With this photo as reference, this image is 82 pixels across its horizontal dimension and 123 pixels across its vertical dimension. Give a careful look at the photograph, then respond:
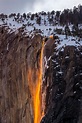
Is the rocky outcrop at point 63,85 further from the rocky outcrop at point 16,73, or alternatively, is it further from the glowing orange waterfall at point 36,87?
the rocky outcrop at point 16,73

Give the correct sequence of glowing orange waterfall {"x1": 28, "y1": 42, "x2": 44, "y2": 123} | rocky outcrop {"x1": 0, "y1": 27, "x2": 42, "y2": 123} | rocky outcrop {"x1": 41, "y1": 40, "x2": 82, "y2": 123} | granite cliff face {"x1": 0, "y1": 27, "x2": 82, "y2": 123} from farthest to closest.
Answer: rocky outcrop {"x1": 0, "y1": 27, "x2": 42, "y2": 123}
glowing orange waterfall {"x1": 28, "y1": 42, "x2": 44, "y2": 123}
granite cliff face {"x1": 0, "y1": 27, "x2": 82, "y2": 123}
rocky outcrop {"x1": 41, "y1": 40, "x2": 82, "y2": 123}

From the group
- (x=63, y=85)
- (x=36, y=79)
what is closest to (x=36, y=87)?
(x=36, y=79)

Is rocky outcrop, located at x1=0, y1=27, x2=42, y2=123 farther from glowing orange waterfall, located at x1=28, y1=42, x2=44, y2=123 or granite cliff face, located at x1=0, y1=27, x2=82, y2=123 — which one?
glowing orange waterfall, located at x1=28, y1=42, x2=44, y2=123

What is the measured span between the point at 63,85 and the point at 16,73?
14.5 metres

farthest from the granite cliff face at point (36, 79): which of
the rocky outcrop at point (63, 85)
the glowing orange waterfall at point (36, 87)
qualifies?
the glowing orange waterfall at point (36, 87)

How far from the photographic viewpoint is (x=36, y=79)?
5238 centimetres

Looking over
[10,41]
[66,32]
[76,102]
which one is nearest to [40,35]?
[66,32]

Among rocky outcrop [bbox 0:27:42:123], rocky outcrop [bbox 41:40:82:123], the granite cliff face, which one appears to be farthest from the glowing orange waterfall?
rocky outcrop [bbox 41:40:82:123]

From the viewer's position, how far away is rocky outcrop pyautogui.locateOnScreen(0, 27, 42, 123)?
5438 centimetres

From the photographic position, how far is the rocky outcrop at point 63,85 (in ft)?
144

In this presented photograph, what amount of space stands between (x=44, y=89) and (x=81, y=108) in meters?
5.08

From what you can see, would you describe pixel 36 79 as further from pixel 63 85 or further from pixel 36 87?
pixel 63 85

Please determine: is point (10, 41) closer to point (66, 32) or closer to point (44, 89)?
point (66, 32)

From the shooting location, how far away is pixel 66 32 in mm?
54375
